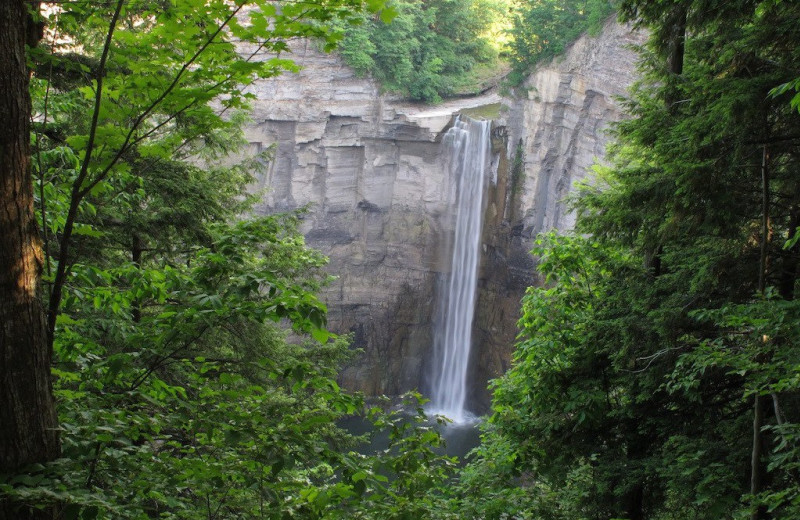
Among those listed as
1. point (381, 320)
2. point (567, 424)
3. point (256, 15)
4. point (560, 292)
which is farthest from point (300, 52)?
point (256, 15)

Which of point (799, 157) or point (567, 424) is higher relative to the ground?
point (799, 157)

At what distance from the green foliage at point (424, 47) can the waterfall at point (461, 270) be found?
115 inches

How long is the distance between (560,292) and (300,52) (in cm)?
2413

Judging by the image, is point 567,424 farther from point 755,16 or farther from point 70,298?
point 70,298

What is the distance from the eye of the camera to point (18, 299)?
2.40 metres

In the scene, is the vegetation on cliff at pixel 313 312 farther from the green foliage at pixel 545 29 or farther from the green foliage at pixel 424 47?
the green foliage at pixel 424 47

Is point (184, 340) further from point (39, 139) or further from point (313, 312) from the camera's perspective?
point (39, 139)

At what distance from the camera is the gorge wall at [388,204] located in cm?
2814

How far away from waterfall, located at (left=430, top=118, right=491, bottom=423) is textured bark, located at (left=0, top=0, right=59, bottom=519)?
2672 centimetres

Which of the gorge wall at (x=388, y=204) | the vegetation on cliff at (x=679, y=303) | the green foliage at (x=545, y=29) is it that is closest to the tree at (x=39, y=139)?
the vegetation on cliff at (x=679, y=303)

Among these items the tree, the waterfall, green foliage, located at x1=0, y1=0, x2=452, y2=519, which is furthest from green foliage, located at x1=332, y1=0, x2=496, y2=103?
the tree

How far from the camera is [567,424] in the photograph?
22.6ft

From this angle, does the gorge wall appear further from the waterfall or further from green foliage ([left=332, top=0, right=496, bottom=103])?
green foliage ([left=332, top=0, right=496, bottom=103])

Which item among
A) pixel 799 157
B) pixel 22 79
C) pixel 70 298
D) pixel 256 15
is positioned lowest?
pixel 70 298
